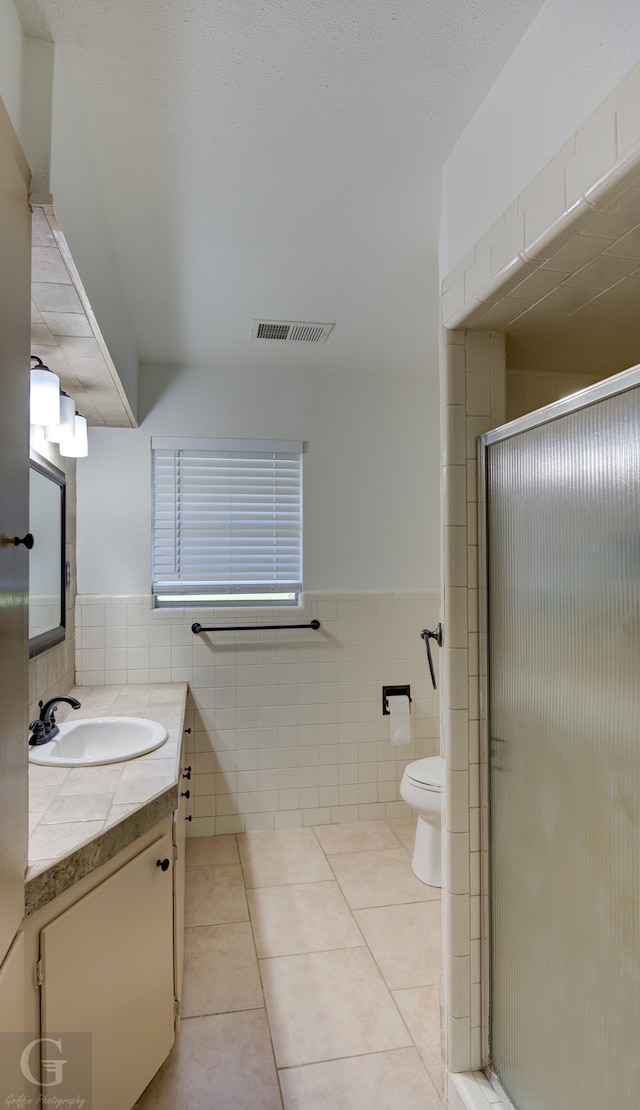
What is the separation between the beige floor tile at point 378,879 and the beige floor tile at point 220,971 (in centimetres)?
52

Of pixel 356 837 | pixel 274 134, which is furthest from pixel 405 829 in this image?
pixel 274 134

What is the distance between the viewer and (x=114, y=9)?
3.98 feet

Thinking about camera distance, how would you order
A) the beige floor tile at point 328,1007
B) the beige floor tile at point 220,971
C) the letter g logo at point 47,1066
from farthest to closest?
the beige floor tile at point 220,971 < the beige floor tile at point 328,1007 < the letter g logo at point 47,1066

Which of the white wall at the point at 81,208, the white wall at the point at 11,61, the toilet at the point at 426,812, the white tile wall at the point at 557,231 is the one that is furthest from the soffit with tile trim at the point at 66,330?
the toilet at the point at 426,812

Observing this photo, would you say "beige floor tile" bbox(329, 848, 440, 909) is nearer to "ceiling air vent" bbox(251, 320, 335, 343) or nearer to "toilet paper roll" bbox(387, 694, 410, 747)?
"toilet paper roll" bbox(387, 694, 410, 747)

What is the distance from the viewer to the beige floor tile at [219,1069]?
1.70 metres

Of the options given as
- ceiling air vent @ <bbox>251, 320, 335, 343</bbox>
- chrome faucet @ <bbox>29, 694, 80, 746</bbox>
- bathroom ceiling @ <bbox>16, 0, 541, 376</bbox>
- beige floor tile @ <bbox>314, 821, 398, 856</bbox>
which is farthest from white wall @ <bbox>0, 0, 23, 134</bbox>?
beige floor tile @ <bbox>314, 821, 398, 856</bbox>

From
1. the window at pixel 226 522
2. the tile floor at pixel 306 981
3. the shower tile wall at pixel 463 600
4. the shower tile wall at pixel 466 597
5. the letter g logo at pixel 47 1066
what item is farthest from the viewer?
the window at pixel 226 522

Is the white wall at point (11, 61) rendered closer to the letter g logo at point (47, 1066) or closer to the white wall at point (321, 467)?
the letter g logo at point (47, 1066)

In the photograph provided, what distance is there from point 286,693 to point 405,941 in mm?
1321

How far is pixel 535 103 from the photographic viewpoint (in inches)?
47.9

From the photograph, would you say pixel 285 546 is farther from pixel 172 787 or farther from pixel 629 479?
pixel 629 479

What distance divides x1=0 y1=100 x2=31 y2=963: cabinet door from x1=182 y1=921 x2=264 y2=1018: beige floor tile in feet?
4.06

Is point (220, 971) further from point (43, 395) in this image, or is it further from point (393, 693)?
point (43, 395)
